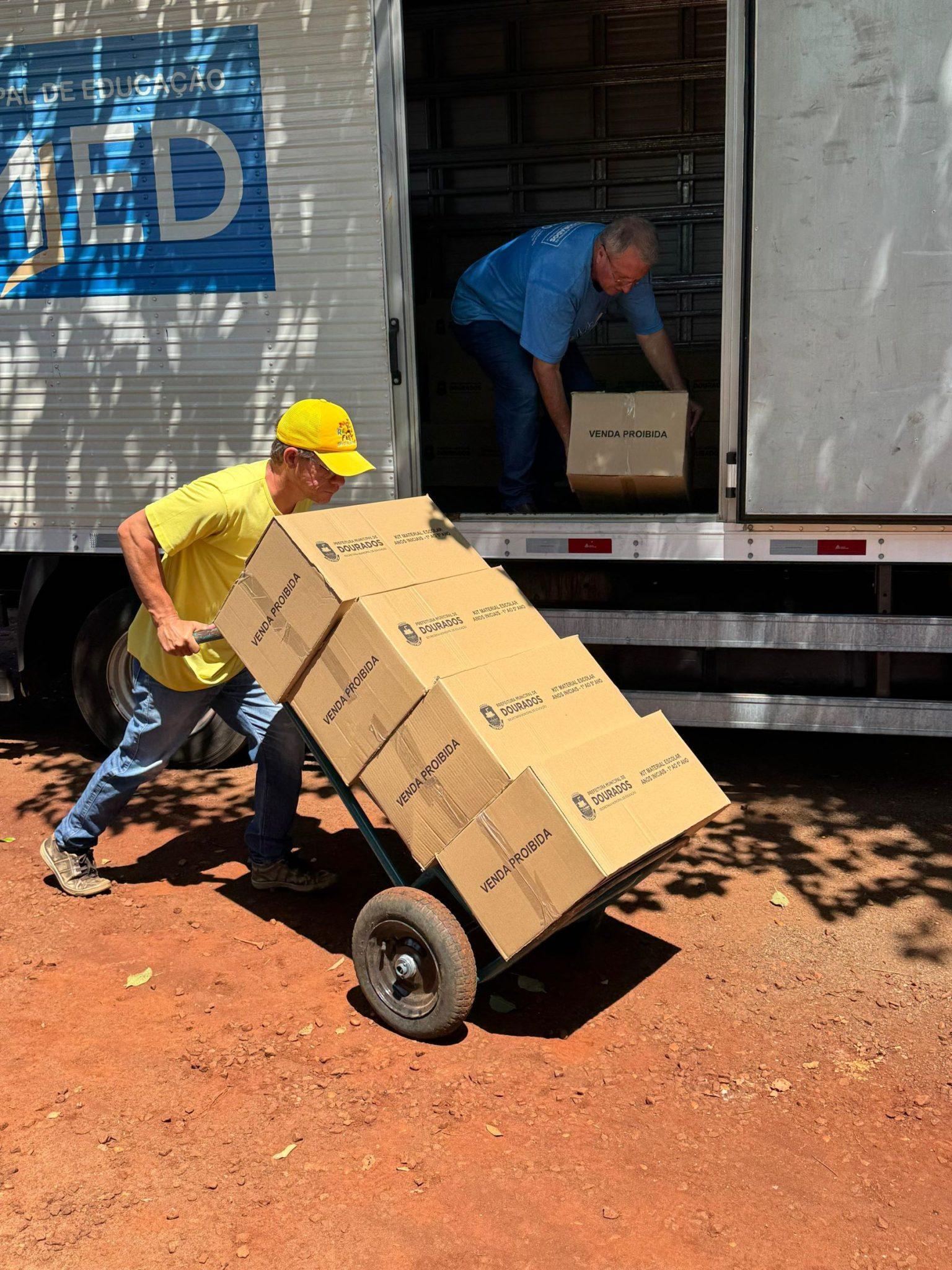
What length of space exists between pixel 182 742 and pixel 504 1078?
68.0 inches

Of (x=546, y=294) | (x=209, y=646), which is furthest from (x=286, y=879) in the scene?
(x=546, y=294)

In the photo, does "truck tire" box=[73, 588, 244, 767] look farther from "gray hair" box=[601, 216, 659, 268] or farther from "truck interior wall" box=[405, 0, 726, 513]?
"gray hair" box=[601, 216, 659, 268]

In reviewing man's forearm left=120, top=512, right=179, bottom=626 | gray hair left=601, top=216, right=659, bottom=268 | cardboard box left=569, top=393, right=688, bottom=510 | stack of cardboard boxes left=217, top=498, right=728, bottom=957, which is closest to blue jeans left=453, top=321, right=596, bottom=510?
cardboard box left=569, top=393, right=688, bottom=510

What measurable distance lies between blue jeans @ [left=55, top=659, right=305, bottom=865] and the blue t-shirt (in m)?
2.10

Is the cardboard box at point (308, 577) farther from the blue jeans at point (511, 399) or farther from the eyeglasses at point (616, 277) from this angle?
the eyeglasses at point (616, 277)

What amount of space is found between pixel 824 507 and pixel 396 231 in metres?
2.07

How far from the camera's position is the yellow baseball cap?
12.2 ft

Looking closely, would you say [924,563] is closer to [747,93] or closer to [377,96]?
[747,93]

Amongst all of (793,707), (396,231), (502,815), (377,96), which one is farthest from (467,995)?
(377,96)

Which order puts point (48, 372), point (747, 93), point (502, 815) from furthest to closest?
point (48, 372) < point (747, 93) < point (502, 815)

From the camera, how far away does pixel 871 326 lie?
14.7ft

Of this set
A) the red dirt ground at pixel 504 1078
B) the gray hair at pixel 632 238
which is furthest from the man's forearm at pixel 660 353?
the red dirt ground at pixel 504 1078

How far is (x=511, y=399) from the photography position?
18.6 feet

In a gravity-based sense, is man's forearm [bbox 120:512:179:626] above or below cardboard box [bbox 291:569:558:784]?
above
